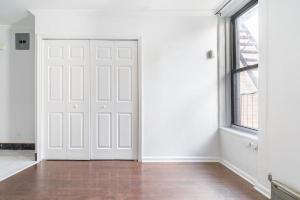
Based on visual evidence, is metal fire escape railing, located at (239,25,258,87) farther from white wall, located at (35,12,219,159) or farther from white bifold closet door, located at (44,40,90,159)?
white bifold closet door, located at (44,40,90,159)

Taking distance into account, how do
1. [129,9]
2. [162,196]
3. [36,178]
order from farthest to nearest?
[129,9] → [36,178] → [162,196]

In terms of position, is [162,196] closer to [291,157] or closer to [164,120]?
[291,157]

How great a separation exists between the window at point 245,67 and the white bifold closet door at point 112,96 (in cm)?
173

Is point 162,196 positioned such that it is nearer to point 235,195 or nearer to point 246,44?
point 235,195

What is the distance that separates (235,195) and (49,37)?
3793 mm

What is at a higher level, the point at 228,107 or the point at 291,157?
the point at 228,107

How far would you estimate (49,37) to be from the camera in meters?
4.17

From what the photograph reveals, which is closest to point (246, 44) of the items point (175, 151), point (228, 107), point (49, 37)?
point (228, 107)

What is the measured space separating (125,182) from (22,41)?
3643 millimetres

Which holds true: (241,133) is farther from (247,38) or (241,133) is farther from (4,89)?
(4,89)

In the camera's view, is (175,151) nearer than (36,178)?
No

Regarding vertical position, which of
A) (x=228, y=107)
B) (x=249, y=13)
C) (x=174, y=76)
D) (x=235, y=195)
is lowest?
(x=235, y=195)

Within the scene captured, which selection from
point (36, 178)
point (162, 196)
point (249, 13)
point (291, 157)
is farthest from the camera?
point (249, 13)

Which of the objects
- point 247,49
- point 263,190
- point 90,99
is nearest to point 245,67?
point 247,49
